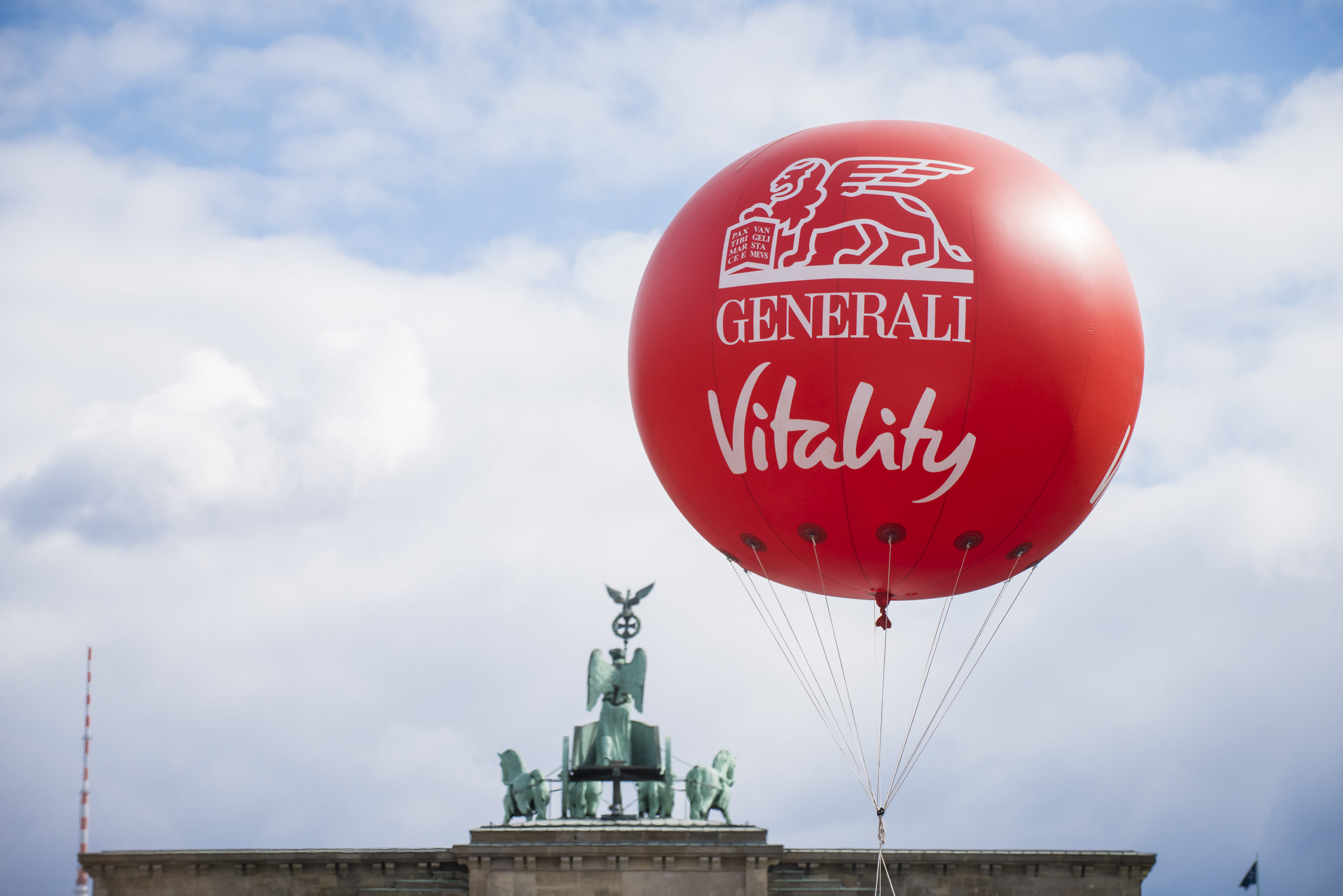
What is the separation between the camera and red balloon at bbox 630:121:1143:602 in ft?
47.4

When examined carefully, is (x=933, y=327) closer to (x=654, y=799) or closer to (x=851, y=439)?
(x=851, y=439)

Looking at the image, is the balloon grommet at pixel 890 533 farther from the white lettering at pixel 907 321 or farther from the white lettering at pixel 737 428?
the white lettering at pixel 907 321

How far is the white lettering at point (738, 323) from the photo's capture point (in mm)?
14859

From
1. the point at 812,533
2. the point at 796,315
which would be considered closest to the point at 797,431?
the point at 796,315

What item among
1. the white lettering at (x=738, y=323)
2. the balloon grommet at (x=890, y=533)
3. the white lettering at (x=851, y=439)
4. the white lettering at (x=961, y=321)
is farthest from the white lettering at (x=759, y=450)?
the white lettering at (x=961, y=321)

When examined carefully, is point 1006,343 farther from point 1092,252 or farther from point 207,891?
point 207,891

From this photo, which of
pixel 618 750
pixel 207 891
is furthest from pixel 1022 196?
pixel 207 891

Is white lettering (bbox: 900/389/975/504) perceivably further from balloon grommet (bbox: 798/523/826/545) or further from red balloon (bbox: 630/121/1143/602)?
balloon grommet (bbox: 798/523/826/545)

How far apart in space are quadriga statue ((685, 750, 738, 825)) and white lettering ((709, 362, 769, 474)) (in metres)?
19.8

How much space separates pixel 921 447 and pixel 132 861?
90.8 ft

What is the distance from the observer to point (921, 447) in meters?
14.6

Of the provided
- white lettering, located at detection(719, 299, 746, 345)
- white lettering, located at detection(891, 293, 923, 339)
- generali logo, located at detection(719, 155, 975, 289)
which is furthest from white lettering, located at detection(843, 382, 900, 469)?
white lettering, located at detection(719, 299, 746, 345)

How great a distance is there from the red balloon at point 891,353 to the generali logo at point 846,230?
0.07 ft

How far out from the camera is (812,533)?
1549 cm
